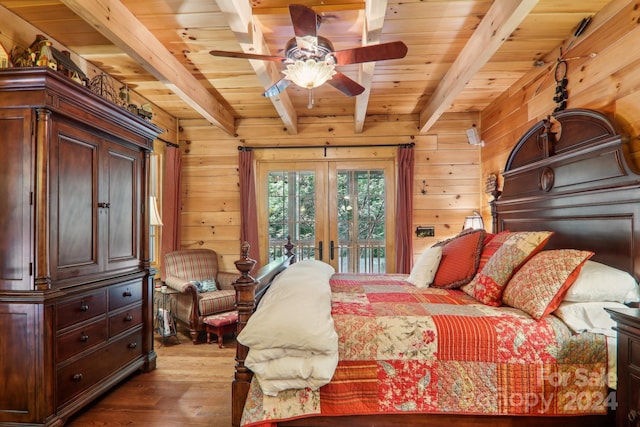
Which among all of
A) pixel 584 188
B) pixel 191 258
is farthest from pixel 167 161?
pixel 584 188

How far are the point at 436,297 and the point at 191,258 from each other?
2.90 metres

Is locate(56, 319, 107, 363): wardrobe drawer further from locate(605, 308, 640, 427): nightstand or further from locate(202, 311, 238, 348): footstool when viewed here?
locate(605, 308, 640, 427): nightstand

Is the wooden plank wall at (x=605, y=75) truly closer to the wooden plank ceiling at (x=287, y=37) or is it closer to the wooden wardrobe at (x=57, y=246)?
the wooden plank ceiling at (x=287, y=37)

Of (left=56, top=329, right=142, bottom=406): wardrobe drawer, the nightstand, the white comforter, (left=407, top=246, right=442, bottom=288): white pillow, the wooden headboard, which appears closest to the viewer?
the nightstand

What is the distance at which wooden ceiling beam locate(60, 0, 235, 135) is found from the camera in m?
1.87

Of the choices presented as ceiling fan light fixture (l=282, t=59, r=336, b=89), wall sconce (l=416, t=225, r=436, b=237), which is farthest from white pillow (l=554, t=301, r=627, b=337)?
wall sconce (l=416, t=225, r=436, b=237)

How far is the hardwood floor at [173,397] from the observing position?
2088 mm

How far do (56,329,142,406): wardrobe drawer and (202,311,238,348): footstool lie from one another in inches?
27.2

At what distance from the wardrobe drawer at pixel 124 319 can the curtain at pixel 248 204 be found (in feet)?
5.72

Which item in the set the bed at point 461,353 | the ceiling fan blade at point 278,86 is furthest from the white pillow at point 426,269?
the ceiling fan blade at point 278,86

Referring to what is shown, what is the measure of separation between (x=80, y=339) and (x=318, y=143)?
323 cm

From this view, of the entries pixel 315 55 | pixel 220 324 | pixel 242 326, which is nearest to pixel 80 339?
pixel 242 326

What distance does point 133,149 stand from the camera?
8.79 ft

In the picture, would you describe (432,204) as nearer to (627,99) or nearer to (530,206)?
(530,206)
